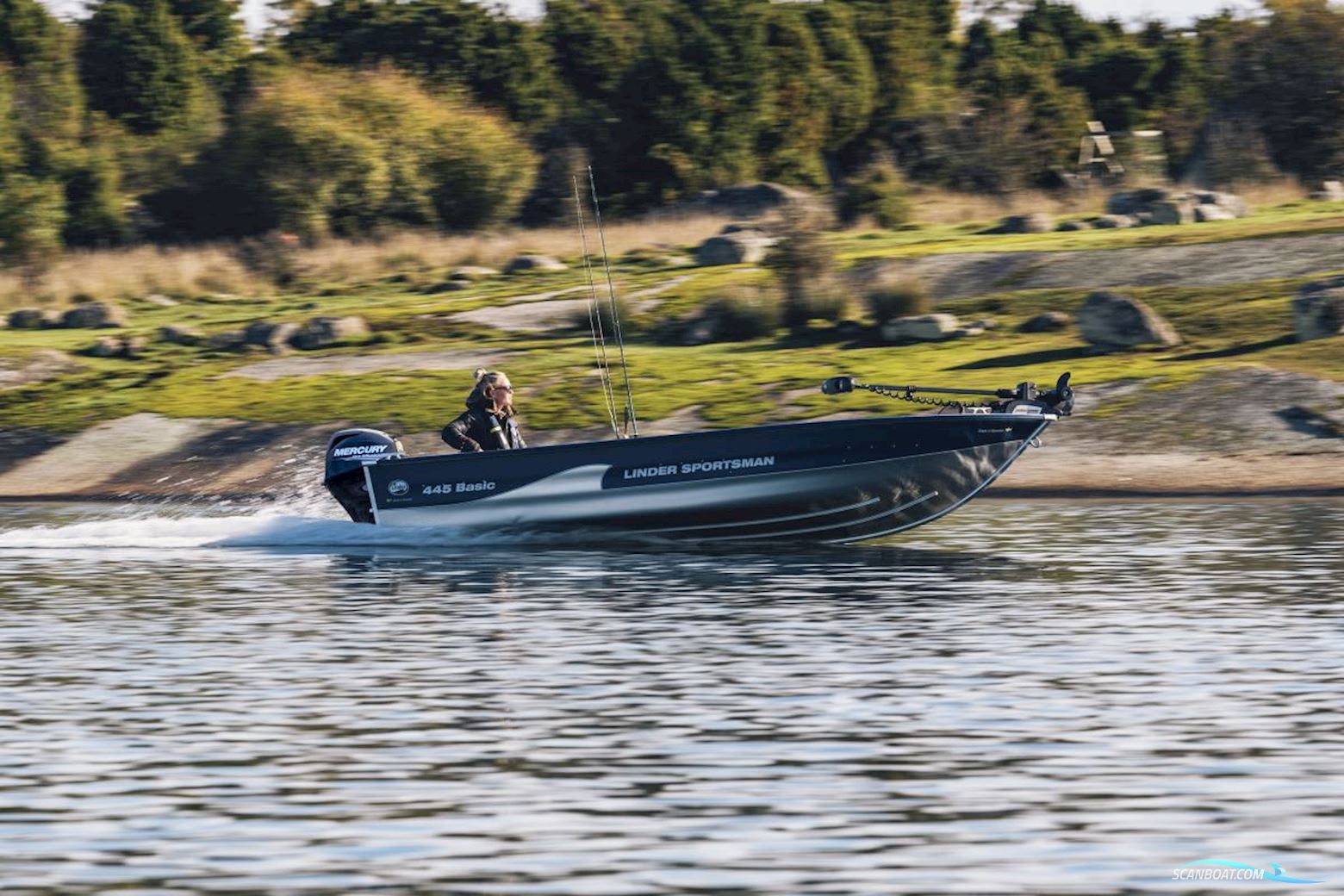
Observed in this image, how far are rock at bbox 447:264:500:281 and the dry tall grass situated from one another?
1.60 meters

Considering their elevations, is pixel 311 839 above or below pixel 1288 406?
above

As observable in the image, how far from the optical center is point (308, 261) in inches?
2077

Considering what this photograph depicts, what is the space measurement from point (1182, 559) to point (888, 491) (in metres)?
2.92

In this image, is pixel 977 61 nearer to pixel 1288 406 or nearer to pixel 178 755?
pixel 1288 406

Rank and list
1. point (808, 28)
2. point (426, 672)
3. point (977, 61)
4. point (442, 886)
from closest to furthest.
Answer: point (442, 886) < point (426, 672) < point (808, 28) < point (977, 61)

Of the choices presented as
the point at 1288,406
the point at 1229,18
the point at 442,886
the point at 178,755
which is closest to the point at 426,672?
the point at 178,755

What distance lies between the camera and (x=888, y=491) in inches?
877

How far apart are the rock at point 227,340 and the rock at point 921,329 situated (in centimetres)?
1224

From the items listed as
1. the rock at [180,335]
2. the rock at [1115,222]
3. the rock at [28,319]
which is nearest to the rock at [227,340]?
the rock at [180,335]

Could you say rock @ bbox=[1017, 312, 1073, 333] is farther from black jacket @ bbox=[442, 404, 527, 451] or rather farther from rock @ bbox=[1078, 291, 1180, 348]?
black jacket @ bbox=[442, 404, 527, 451]

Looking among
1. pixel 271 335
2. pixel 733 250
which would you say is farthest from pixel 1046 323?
pixel 271 335

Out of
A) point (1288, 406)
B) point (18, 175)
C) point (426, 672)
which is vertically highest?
point (18, 175)

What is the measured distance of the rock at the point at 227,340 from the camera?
42125 millimetres

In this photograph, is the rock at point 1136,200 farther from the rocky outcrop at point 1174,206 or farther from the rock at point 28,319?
the rock at point 28,319
